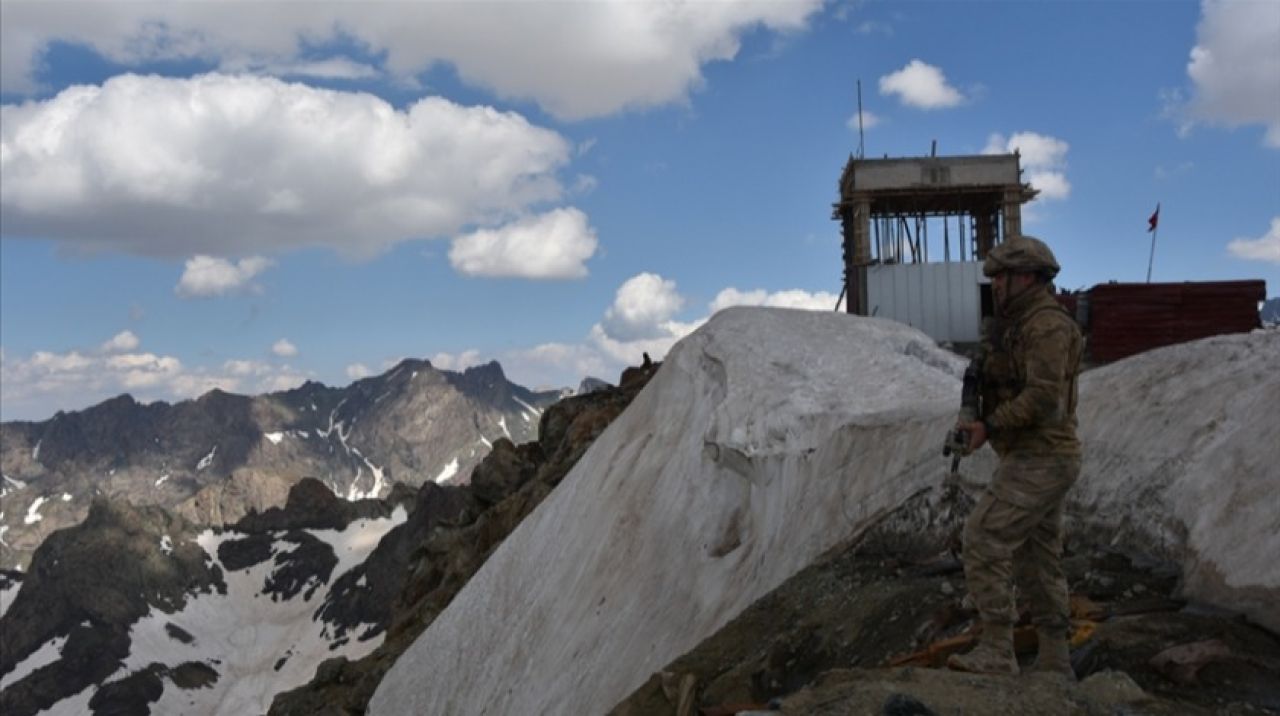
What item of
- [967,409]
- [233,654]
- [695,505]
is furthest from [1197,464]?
[233,654]

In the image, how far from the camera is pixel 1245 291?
75.8ft

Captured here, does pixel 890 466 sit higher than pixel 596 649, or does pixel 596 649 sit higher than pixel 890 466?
pixel 890 466

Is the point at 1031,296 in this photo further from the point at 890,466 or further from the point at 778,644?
the point at 890,466

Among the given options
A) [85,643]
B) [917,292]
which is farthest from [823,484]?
[85,643]

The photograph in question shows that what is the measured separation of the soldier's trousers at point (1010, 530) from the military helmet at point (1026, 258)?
1.16m

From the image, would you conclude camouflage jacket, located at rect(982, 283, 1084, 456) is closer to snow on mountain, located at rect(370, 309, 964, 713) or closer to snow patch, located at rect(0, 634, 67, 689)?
snow on mountain, located at rect(370, 309, 964, 713)

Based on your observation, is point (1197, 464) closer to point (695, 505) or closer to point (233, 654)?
point (695, 505)

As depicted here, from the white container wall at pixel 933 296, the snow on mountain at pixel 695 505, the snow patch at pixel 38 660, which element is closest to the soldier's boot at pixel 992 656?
A: the snow on mountain at pixel 695 505

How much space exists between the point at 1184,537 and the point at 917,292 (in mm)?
22490

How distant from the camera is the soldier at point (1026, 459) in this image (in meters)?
6.70

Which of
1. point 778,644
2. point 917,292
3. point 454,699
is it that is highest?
point 917,292

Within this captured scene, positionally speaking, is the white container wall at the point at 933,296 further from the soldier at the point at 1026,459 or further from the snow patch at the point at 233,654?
the snow patch at the point at 233,654

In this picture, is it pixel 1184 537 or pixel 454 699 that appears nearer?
pixel 1184 537

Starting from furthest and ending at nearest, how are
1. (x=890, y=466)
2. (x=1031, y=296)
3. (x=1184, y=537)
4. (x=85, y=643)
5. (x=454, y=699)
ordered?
(x=85, y=643) → (x=454, y=699) → (x=890, y=466) → (x=1184, y=537) → (x=1031, y=296)
